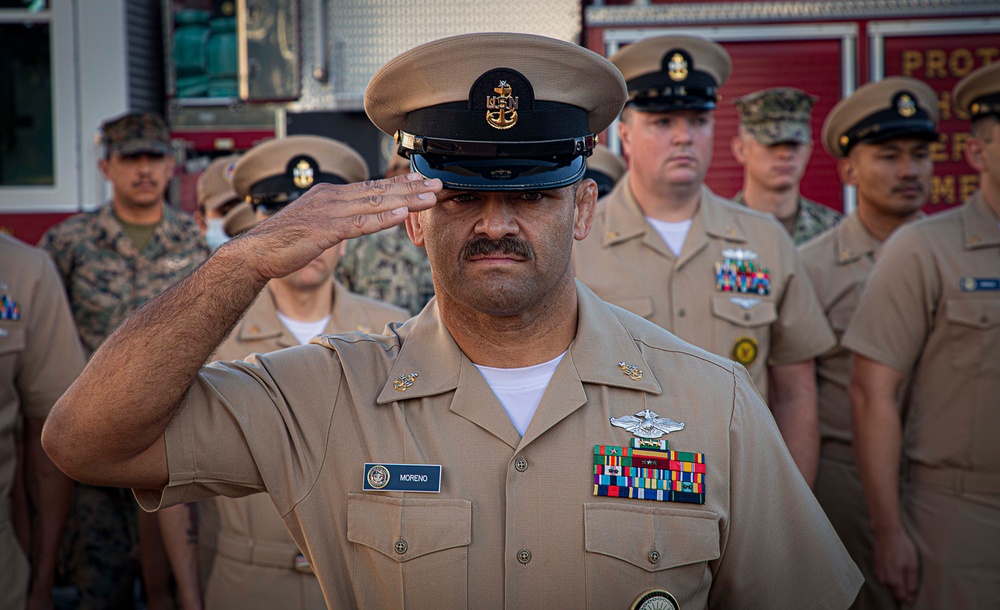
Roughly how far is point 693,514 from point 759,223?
2.04m

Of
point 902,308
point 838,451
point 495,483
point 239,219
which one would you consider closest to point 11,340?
point 239,219

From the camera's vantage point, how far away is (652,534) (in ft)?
6.66

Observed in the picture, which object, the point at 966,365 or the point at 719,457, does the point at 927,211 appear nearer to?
the point at 966,365

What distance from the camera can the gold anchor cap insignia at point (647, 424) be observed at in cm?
210

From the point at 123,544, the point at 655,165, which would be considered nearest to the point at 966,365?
the point at 655,165

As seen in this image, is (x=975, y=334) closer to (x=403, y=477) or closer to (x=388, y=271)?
(x=403, y=477)

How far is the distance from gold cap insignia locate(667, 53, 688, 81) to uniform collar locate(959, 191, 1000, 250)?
1.12m

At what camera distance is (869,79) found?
596 cm

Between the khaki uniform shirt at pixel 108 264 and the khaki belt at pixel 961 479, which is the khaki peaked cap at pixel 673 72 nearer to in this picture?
the khaki belt at pixel 961 479

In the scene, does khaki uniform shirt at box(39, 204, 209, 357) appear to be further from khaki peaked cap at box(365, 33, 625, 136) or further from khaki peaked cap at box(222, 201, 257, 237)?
khaki peaked cap at box(365, 33, 625, 136)

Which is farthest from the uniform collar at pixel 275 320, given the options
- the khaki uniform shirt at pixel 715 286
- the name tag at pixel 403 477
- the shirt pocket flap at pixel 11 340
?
the name tag at pixel 403 477

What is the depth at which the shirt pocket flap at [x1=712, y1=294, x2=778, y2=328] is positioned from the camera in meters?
3.65

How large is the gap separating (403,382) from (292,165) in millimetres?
2161

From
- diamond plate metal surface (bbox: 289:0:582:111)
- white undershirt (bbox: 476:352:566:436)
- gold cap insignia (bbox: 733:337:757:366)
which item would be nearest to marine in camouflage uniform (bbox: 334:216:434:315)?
diamond plate metal surface (bbox: 289:0:582:111)
